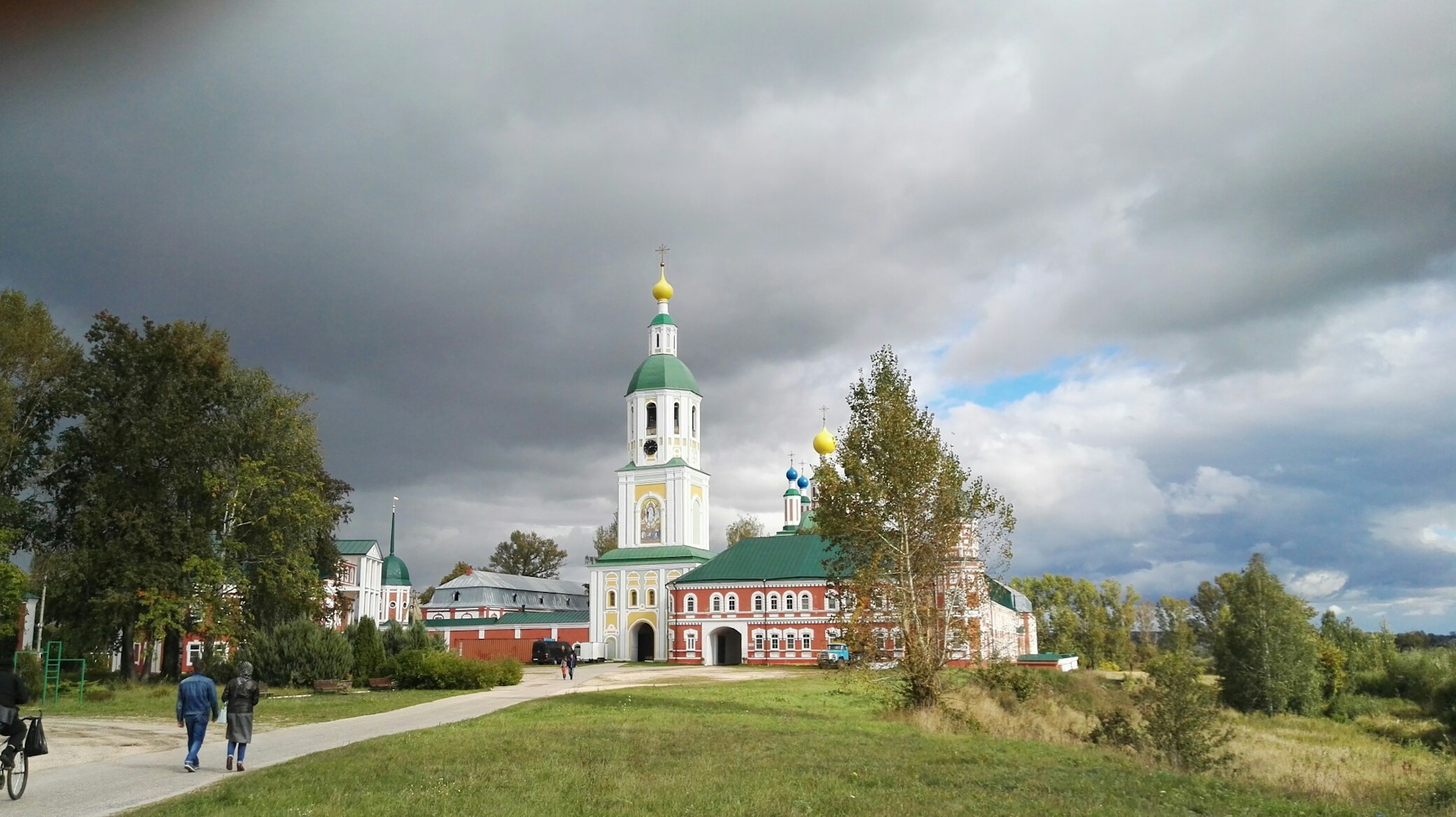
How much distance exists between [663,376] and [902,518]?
157 feet

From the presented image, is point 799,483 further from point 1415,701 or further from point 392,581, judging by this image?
point 1415,701

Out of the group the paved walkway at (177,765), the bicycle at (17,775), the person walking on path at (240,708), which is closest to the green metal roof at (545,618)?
the paved walkway at (177,765)

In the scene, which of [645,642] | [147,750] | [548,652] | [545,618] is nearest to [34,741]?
[147,750]

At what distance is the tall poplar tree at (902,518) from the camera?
2517 centimetres

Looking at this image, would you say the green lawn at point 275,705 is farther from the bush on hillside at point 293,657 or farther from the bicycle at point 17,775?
the bicycle at point 17,775

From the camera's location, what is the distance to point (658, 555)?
68812 mm

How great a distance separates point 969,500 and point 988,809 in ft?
48.9

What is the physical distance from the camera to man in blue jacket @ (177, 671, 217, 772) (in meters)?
14.8

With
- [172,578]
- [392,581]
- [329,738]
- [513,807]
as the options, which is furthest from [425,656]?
[392,581]

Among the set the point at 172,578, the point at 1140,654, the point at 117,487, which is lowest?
the point at 1140,654

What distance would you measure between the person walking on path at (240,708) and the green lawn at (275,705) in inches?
329

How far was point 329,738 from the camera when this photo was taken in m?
19.9

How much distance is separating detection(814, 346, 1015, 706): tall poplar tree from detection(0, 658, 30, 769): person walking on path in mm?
17237

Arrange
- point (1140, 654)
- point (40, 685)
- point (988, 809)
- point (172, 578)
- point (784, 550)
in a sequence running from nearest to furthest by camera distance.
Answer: point (988, 809)
point (40, 685)
point (172, 578)
point (784, 550)
point (1140, 654)
